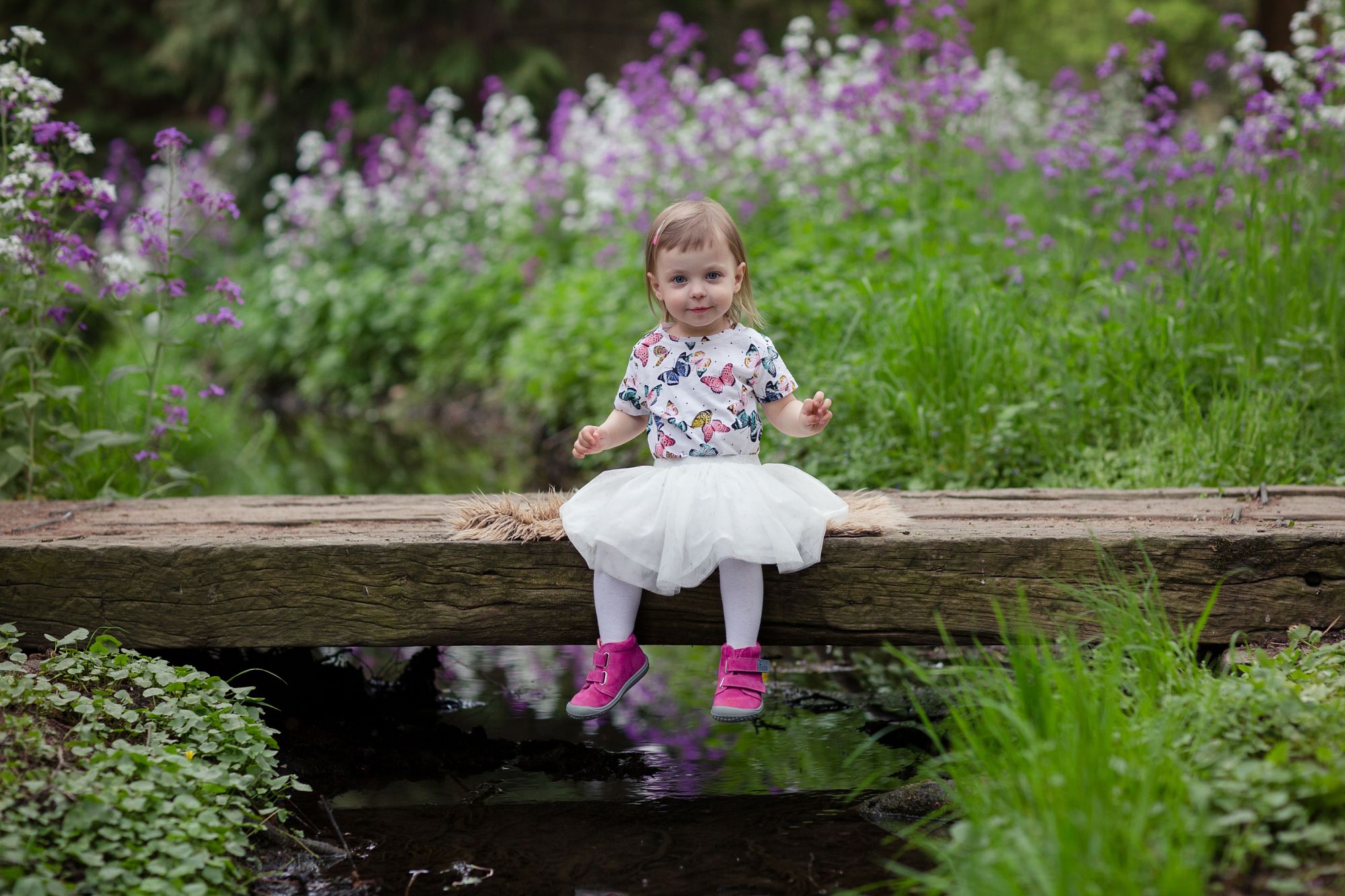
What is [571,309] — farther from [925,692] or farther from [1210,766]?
[1210,766]

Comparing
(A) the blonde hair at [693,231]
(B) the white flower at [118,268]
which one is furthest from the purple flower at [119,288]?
(A) the blonde hair at [693,231]

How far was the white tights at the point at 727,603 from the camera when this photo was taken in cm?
277

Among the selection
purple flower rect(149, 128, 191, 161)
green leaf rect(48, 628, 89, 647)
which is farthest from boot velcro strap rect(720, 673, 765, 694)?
purple flower rect(149, 128, 191, 161)

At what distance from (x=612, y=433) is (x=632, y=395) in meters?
0.11

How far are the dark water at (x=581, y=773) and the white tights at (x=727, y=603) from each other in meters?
0.38

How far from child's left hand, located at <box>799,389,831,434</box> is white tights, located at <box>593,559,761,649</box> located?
15.2 inches

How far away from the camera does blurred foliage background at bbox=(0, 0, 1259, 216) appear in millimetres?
13758

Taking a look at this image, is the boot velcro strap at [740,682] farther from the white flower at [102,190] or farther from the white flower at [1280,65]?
the white flower at [1280,65]

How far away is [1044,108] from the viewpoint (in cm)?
1214

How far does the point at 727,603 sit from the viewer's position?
2.79 m

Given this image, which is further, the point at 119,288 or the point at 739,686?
the point at 119,288

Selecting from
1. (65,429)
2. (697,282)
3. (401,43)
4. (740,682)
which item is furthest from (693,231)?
(401,43)

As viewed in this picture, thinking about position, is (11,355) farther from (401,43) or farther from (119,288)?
(401,43)

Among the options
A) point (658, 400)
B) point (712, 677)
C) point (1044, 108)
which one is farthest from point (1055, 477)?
point (1044, 108)
